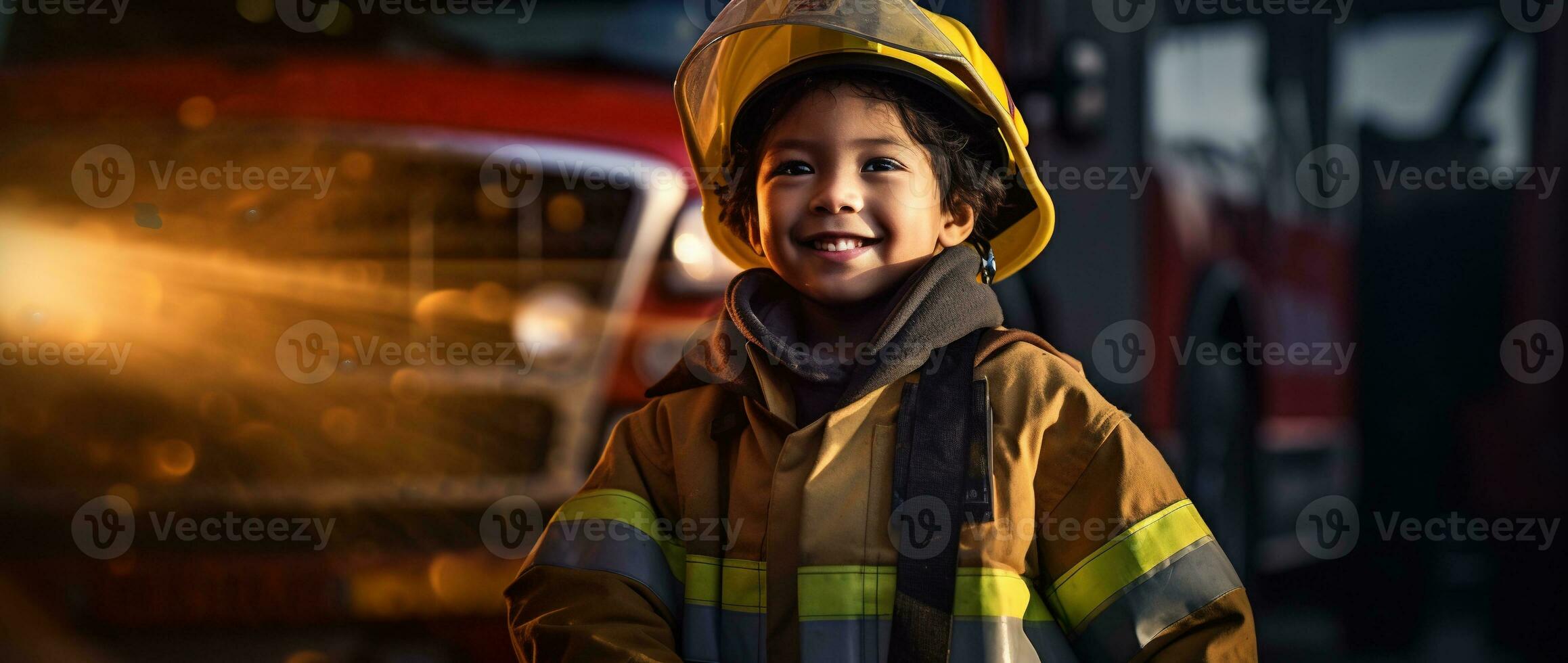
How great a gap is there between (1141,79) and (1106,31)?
0.23m

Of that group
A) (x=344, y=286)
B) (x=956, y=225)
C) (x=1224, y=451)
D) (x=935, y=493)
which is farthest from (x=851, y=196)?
(x=1224, y=451)

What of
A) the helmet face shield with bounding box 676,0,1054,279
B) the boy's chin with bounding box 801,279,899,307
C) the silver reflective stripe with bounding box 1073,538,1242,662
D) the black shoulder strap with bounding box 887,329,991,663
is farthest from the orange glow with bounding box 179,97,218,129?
the silver reflective stripe with bounding box 1073,538,1242,662

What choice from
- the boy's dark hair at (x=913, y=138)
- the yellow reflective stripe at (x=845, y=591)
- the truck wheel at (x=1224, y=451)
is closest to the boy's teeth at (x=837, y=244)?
the boy's dark hair at (x=913, y=138)

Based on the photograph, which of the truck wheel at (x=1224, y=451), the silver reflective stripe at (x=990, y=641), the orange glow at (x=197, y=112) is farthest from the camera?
the truck wheel at (x=1224, y=451)

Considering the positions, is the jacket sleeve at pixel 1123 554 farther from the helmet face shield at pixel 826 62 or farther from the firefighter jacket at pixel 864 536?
the helmet face shield at pixel 826 62

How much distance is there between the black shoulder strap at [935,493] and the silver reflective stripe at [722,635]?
0.17m

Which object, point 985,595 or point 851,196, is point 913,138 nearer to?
point 851,196

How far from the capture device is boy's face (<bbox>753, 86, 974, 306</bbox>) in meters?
1.53

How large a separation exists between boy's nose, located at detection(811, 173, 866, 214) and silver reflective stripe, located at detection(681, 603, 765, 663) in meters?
0.50

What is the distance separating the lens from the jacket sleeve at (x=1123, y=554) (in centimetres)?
137

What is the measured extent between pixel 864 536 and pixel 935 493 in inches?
3.8

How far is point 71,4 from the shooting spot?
11.1 feet

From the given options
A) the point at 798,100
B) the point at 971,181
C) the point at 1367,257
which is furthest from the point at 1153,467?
the point at 1367,257

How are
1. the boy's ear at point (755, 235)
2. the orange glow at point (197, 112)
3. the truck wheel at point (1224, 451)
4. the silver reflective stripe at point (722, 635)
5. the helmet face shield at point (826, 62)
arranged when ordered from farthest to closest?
the truck wheel at point (1224, 451) → the orange glow at point (197, 112) → the boy's ear at point (755, 235) → the helmet face shield at point (826, 62) → the silver reflective stripe at point (722, 635)
